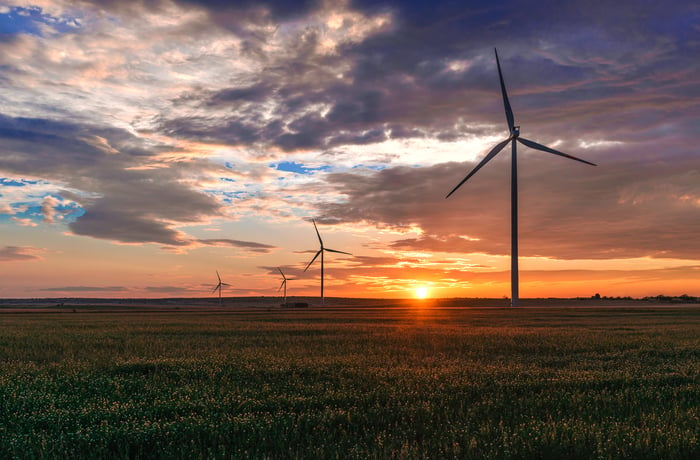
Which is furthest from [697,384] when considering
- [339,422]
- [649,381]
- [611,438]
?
[339,422]

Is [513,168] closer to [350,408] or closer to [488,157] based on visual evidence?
[488,157]

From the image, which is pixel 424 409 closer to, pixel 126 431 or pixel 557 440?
pixel 557 440

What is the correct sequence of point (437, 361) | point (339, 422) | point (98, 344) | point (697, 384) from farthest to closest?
point (98, 344), point (437, 361), point (697, 384), point (339, 422)

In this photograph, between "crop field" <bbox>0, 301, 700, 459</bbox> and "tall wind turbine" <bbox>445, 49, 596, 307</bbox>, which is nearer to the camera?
"crop field" <bbox>0, 301, 700, 459</bbox>

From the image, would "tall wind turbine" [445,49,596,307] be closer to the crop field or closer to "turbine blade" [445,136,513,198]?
"turbine blade" [445,136,513,198]

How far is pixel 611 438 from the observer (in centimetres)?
916

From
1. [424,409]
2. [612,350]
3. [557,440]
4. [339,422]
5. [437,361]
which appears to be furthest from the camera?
[612,350]

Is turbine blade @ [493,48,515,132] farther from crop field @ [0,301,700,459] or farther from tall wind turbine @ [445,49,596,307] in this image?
crop field @ [0,301,700,459]

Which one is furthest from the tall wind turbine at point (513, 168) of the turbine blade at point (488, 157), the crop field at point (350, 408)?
the crop field at point (350, 408)

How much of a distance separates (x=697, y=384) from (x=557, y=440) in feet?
29.6

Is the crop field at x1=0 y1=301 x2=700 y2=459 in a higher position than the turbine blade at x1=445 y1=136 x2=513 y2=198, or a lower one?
lower

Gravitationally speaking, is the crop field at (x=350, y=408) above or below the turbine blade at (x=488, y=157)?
below

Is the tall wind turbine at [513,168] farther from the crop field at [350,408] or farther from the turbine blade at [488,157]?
the crop field at [350,408]

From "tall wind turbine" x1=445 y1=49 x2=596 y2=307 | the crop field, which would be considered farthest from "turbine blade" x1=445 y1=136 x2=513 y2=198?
the crop field
